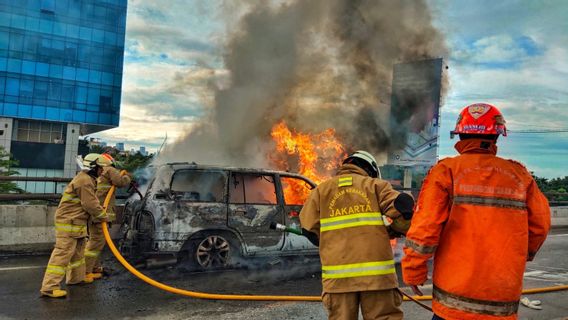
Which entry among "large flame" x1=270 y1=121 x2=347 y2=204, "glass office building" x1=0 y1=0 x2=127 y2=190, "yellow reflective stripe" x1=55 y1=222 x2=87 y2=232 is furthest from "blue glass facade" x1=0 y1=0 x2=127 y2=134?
"yellow reflective stripe" x1=55 y1=222 x2=87 y2=232

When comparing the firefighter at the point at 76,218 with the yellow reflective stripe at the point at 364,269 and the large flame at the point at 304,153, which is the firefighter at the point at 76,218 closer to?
the yellow reflective stripe at the point at 364,269

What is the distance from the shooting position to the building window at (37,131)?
144 ft

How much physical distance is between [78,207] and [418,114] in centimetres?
2704

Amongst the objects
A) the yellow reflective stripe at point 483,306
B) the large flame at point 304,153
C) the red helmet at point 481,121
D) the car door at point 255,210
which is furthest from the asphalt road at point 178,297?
the large flame at point 304,153

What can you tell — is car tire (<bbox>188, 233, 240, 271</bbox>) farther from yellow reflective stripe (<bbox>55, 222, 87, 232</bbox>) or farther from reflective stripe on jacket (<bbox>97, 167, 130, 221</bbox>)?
yellow reflective stripe (<bbox>55, 222, 87, 232</bbox>)

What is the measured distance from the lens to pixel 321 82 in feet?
52.7

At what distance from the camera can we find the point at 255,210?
6.51m

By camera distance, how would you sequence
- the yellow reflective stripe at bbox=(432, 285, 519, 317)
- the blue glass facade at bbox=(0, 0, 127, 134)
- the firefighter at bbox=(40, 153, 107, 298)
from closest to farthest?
1. the yellow reflective stripe at bbox=(432, 285, 519, 317)
2. the firefighter at bbox=(40, 153, 107, 298)
3. the blue glass facade at bbox=(0, 0, 127, 134)

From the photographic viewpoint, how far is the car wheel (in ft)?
20.4

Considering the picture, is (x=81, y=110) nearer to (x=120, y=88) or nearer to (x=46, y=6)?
(x=120, y=88)

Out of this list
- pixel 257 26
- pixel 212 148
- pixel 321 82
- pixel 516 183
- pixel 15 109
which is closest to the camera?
pixel 516 183

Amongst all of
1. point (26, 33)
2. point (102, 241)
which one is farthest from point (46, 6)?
point (102, 241)

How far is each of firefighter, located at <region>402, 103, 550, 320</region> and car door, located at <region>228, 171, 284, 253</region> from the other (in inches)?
162

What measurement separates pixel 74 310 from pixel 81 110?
45.8 metres
